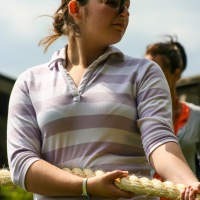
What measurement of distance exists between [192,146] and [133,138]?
6.86 ft

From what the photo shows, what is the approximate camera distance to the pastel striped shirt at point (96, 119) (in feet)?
9.14

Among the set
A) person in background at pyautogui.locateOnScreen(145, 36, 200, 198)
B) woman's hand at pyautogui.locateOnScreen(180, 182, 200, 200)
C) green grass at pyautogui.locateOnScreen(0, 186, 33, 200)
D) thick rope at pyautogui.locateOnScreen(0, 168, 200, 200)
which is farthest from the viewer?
person in background at pyautogui.locateOnScreen(145, 36, 200, 198)

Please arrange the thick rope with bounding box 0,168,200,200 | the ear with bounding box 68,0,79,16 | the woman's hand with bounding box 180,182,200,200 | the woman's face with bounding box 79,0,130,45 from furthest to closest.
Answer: the ear with bounding box 68,0,79,16
the woman's face with bounding box 79,0,130,45
the thick rope with bounding box 0,168,200,200
the woman's hand with bounding box 180,182,200,200

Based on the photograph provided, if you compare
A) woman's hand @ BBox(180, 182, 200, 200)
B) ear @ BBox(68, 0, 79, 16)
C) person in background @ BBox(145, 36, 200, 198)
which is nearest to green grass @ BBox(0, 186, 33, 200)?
person in background @ BBox(145, 36, 200, 198)

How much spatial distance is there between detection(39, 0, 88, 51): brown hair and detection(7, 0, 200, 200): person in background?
83mm

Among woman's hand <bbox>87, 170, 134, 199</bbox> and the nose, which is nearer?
woman's hand <bbox>87, 170, 134, 199</bbox>

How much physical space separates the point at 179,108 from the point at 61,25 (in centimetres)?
192

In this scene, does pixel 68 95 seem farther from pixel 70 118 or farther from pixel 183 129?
pixel 183 129

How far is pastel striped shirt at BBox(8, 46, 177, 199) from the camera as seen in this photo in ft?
9.14

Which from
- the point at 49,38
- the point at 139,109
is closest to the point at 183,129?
the point at 49,38

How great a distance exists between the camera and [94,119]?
281 centimetres

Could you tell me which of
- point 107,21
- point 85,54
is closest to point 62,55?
point 85,54

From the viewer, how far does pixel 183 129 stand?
486cm

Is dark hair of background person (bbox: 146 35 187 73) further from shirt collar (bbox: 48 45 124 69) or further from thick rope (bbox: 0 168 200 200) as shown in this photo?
thick rope (bbox: 0 168 200 200)
